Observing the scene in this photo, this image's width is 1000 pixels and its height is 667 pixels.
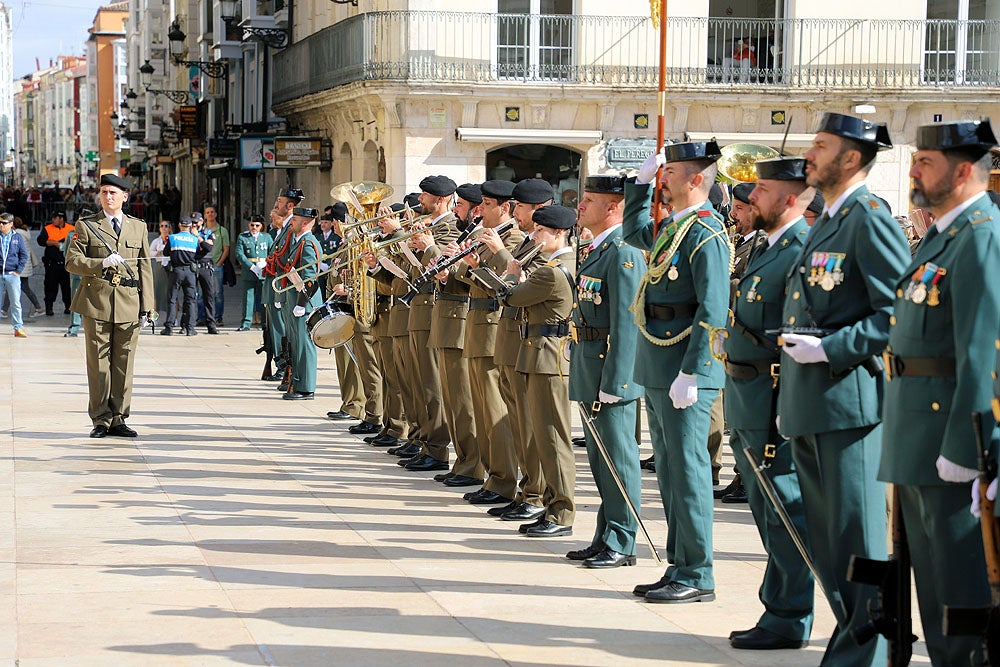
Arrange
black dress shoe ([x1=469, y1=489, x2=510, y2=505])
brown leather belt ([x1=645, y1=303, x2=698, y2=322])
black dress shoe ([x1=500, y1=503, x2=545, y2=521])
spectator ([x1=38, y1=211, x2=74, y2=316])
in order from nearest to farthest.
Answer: brown leather belt ([x1=645, y1=303, x2=698, y2=322])
black dress shoe ([x1=500, y1=503, x2=545, y2=521])
black dress shoe ([x1=469, y1=489, x2=510, y2=505])
spectator ([x1=38, y1=211, x2=74, y2=316])

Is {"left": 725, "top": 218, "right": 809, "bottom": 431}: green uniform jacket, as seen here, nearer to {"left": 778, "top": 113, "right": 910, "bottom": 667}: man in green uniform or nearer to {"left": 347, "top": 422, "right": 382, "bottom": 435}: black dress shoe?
{"left": 778, "top": 113, "right": 910, "bottom": 667}: man in green uniform

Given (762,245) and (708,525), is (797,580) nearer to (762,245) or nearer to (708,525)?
(708,525)

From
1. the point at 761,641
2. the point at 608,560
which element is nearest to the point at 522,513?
the point at 608,560

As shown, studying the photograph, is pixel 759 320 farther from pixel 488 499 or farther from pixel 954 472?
pixel 488 499

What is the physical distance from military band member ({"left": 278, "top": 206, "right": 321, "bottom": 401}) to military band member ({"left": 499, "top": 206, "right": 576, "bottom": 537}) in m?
6.21

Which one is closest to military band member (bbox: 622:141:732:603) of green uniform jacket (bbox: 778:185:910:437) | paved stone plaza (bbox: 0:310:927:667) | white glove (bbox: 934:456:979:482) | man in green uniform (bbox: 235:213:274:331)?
paved stone plaza (bbox: 0:310:927:667)

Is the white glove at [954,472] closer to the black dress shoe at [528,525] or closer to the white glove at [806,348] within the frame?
the white glove at [806,348]

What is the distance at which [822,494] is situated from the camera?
18.4 feet

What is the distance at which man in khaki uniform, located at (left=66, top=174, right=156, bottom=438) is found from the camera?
11.8 m

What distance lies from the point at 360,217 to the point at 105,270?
7.45 feet

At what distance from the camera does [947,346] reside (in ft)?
15.9

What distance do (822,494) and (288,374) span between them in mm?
10359

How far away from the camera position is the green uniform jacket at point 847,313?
5359 mm

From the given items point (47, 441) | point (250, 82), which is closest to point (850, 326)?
point (47, 441)
